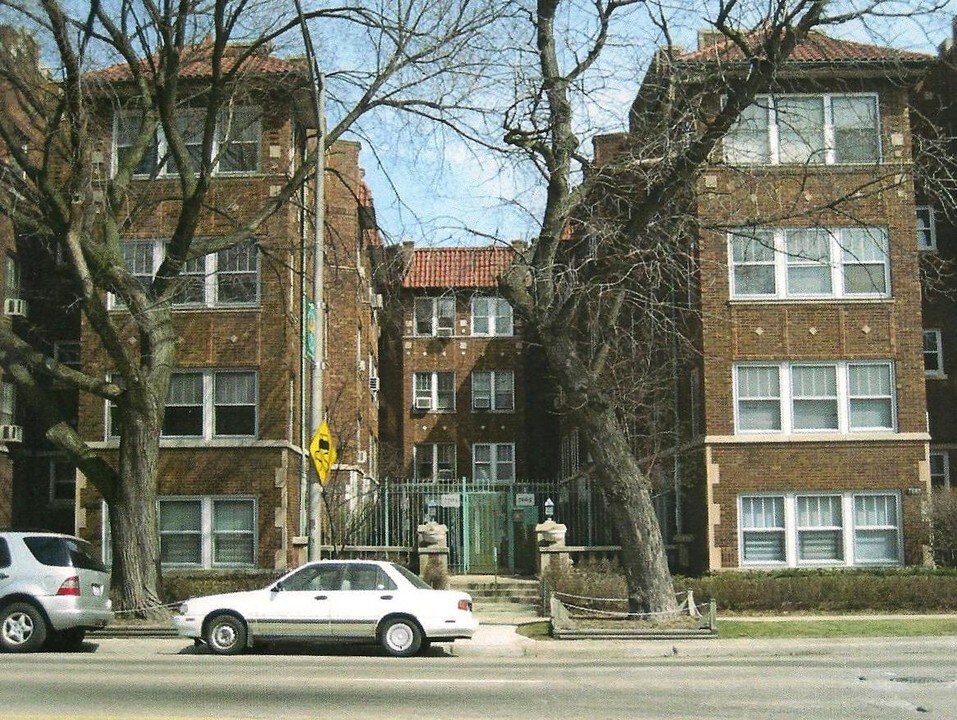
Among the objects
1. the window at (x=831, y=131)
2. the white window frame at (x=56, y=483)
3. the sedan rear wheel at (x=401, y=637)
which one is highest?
the window at (x=831, y=131)

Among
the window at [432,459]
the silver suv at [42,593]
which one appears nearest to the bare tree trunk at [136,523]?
the silver suv at [42,593]

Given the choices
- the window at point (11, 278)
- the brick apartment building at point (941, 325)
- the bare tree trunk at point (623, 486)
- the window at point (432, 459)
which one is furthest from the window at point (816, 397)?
the window at point (432, 459)

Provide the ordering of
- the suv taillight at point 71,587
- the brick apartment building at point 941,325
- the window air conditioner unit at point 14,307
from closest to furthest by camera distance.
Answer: the suv taillight at point 71,587 → the window air conditioner unit at point 14,307 → the brick apartment building at point 941,325

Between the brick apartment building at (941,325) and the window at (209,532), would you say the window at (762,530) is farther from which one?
→ the window at (209,532)

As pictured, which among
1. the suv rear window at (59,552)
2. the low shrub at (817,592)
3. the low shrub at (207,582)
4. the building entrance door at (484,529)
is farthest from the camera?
the building entrance door at (484,529)

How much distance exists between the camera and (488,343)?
46.7 meters

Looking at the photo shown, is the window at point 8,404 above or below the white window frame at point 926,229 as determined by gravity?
below

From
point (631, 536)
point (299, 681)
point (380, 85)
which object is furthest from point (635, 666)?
point (380, 85)

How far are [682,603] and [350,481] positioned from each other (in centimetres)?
1587

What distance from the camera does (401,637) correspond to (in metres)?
17.4

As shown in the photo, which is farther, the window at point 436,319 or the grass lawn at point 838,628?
the window at point 436,319

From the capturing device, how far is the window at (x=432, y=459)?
151 ft

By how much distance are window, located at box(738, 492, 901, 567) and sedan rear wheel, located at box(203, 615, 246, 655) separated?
13.5 metres

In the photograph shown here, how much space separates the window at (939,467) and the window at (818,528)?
4.56m
